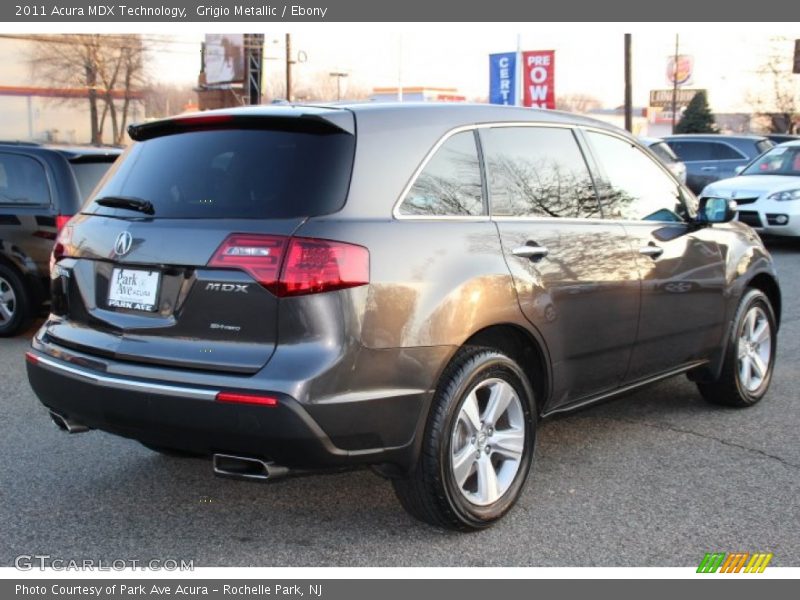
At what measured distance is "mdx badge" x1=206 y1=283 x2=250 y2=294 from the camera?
3.38m

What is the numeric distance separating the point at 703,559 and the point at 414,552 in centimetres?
115

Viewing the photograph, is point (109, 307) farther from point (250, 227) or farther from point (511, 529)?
point (511, 529)

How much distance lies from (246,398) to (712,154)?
18766mm

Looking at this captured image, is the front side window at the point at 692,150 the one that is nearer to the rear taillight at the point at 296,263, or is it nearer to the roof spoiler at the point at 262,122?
the roof spoiler at the point at 262,122

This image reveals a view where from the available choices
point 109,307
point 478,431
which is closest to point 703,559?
point 478,431

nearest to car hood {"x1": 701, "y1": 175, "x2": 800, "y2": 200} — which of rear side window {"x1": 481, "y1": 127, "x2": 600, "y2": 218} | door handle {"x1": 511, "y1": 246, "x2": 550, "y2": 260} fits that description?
rear side window {"x1": 481, "y1": 127, "x2": 600, "y2": 218}

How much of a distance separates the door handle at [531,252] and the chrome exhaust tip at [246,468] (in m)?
1.41

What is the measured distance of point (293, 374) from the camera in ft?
10.8

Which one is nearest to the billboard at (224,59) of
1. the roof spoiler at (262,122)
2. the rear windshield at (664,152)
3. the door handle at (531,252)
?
the rear windshield at (664,152)

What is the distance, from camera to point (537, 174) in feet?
14.5

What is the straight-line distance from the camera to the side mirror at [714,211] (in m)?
5.41

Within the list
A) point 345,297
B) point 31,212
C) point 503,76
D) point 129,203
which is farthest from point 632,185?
point 503,76

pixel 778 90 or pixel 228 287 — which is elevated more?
pixel 778 90

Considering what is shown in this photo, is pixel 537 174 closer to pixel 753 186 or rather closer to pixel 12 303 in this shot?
pixel 12 303
